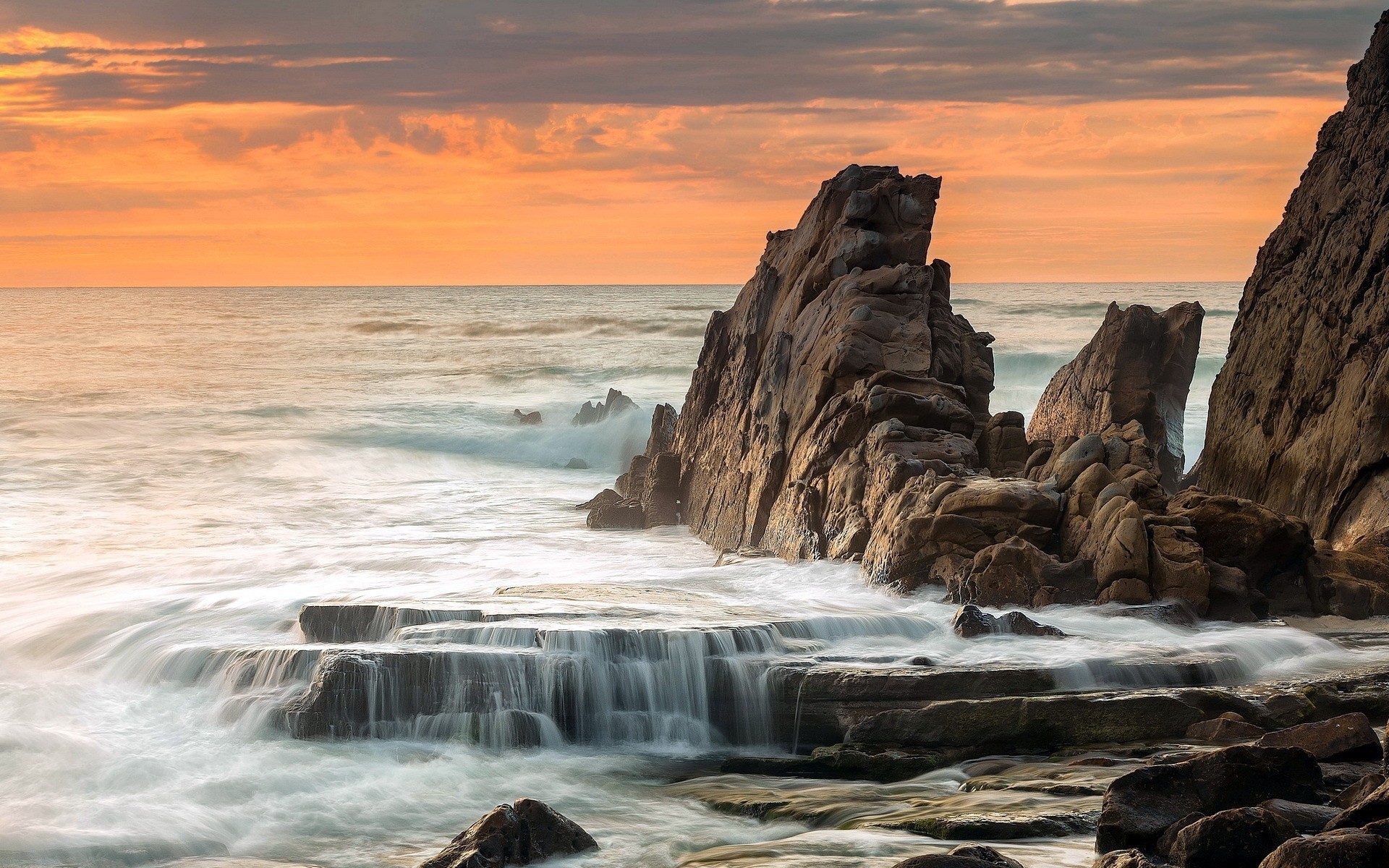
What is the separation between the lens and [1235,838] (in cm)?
705

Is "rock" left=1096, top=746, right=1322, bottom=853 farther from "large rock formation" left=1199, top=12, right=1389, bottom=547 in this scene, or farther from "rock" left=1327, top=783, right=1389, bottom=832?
"large rock formation" left=1199, top=12, right=1389, bottom=547

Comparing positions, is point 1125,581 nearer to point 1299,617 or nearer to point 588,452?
point 1299,617

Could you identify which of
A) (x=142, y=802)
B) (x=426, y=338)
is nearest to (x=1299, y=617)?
(x=142, y=802)

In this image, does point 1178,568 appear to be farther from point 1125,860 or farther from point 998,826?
point 1125,860

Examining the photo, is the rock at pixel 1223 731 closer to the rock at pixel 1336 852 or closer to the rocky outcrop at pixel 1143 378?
the rock at pixel 1336 852

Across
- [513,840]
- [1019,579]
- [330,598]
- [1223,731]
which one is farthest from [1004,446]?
[513,840]

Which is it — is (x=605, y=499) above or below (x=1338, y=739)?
above

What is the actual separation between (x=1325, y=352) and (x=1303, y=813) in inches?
443

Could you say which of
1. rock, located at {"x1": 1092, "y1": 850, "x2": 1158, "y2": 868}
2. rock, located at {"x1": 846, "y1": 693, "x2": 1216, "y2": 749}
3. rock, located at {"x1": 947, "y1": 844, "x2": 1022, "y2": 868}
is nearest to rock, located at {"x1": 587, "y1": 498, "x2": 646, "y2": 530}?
rock, located at {"x1": 846, "y1": 693, "x2": 1216, "y2": 749}

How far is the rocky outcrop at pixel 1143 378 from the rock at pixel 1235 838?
16047mm

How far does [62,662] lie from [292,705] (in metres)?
4.26

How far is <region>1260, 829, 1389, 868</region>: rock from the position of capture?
613 cm

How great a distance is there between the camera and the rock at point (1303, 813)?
24.6ft

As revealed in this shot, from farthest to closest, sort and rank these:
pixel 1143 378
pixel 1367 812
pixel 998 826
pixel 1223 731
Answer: pixel 1143 378, pixel 1223 731, pixel 998 826, pixel 1367 812
